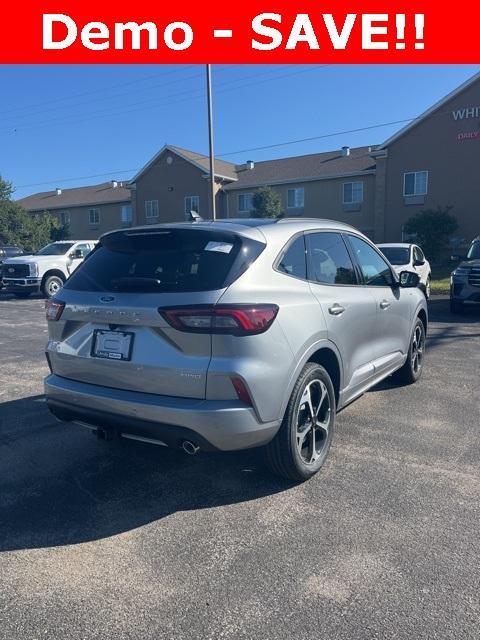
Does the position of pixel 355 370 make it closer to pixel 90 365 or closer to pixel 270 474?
pixel 270 474

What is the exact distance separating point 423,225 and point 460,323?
713 inches

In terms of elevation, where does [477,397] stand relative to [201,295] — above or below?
below

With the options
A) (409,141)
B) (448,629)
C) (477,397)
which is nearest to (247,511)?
(448,629)

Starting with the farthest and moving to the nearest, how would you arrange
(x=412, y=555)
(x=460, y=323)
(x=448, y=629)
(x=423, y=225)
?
(x=423, y=225) → (x=460, y=323) → (x=412, y=555) → (x=448, y=629)

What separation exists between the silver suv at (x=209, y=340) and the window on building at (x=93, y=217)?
43.7m

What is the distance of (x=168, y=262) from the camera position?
3.32m

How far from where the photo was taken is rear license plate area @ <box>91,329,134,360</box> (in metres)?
3.17

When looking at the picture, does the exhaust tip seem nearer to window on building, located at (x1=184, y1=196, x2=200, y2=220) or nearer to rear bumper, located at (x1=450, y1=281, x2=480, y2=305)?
rear bumper, located at (x1=450, y1=281, x2=480, y2=305)

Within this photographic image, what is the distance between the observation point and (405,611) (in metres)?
2.31

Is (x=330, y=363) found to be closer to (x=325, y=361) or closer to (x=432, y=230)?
(x=325, y=361)

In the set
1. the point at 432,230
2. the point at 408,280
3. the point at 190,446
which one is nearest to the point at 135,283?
the point at 190,446

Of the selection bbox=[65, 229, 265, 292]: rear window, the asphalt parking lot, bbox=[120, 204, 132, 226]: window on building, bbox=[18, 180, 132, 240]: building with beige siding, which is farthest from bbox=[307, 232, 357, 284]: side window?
bbox=[120, 204, 132, 226]: window on building

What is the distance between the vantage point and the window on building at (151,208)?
4019cm

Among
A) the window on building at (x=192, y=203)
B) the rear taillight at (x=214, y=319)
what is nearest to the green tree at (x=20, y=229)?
the window on building at (x=192, y=203)
